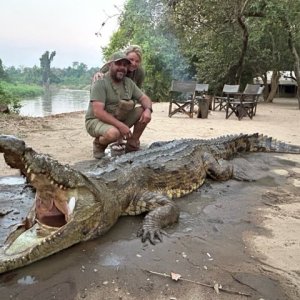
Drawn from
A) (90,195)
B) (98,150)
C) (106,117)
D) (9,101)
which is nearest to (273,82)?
(9,101)

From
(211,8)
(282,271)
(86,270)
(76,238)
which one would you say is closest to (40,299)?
(86,270)

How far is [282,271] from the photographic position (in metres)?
2.44

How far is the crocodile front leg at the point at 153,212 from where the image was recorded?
2.93m

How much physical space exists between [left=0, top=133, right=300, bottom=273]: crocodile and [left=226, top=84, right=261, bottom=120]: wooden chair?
798 centimetres

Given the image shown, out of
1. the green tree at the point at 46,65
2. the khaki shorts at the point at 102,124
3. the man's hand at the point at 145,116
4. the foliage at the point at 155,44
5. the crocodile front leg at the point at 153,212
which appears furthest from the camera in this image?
the green tree at the point at 46,65

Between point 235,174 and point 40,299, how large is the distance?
332 centimetres

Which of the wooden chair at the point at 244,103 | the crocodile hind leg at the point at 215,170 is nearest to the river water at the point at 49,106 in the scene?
the wooden chair at the point at 244,103

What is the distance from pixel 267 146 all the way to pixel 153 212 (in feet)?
13.1

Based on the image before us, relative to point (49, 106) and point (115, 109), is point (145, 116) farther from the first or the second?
point (49, 106)

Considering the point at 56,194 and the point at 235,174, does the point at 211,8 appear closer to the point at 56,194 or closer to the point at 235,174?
the point at 235,174

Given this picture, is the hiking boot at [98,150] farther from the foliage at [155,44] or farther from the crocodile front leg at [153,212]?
the foliage at [155,44]

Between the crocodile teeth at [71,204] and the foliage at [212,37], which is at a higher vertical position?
the foliage at [212,37]

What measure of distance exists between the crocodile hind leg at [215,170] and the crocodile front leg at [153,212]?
135 centimetres

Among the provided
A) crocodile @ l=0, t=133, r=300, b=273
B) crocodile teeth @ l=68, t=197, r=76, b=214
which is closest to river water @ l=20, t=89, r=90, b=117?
crocodile @ l=0, t=133, r=300, b=273
